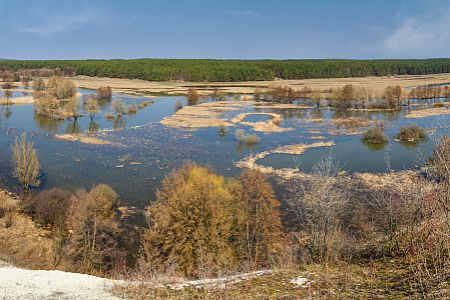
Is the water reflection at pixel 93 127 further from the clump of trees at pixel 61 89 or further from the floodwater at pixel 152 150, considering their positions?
the clump of trees at pixel 61 89

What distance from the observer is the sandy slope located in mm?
11383

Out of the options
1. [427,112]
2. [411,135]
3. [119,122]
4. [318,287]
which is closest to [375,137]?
[411,135]

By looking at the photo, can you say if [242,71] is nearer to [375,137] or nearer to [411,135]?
[411,135]

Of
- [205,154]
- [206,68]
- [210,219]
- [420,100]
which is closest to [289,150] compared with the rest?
[205,154]

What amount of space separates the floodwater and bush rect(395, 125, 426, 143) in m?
1.15

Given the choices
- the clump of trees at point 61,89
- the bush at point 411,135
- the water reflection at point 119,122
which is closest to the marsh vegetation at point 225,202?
the bush at point 411,135

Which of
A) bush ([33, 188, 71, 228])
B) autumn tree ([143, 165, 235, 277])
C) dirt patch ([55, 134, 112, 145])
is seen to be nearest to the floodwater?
dirt patch ([55, 134, 112, 145])

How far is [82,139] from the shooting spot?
5231 cm

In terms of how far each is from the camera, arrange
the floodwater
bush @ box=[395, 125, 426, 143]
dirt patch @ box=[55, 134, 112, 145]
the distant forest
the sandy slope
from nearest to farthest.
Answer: the sandy slope, the floodwater, dirt patch @ box=[55, 134, 112, 145], bush @ box=[395, 125, 426, 143], the distant forest

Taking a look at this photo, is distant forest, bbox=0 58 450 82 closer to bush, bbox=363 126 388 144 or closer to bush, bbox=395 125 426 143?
bush, bbox=395 125 426 143

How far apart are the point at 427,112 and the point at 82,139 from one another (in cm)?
6101

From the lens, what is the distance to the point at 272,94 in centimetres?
10619

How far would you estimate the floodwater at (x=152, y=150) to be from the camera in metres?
36.6

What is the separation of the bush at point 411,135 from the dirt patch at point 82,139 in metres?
36.9
